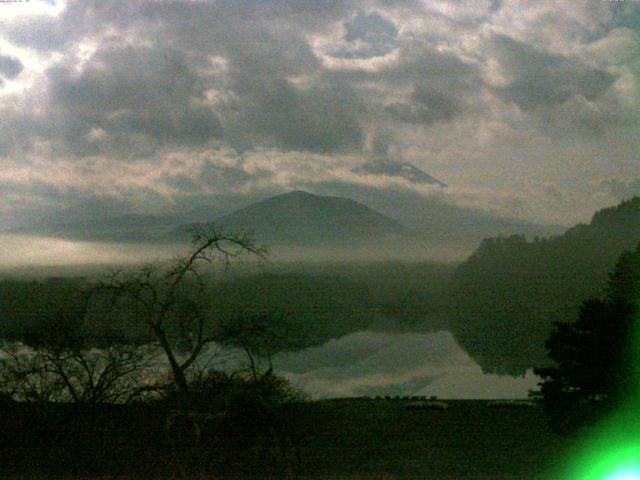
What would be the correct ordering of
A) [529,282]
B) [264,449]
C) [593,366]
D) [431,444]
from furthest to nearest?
[529,282] → [431,444] → [593,366] → [264,449]

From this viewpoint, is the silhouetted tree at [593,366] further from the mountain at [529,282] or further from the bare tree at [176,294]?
the mountain at [529,282]

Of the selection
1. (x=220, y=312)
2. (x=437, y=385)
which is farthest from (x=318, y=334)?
(x=220, y=312)

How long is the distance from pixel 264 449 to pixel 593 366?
411 centimetres

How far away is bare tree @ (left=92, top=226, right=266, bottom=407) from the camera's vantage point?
7914 millimetres

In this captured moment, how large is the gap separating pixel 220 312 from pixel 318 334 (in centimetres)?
694

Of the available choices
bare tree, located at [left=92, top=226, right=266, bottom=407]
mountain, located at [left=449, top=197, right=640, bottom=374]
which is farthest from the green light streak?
mountain, located at [left=449, top=197, right=640, bottom=374]

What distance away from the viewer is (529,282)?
39844 mm

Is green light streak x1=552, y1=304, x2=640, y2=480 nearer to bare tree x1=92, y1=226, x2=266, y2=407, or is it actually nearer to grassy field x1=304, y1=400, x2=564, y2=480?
grassy field x1=304, y1=400, x2=564, y2=480

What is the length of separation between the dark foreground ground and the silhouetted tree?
0.67 meters

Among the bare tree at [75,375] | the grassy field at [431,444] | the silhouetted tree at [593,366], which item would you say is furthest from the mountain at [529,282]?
the bare tree at [75,375]

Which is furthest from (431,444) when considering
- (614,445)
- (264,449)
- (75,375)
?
(75,375)

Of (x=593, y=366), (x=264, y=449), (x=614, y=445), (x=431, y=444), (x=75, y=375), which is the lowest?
(x=431, y=444)

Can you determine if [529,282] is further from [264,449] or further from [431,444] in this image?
[264,449]

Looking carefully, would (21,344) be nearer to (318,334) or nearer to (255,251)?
(255,251)
